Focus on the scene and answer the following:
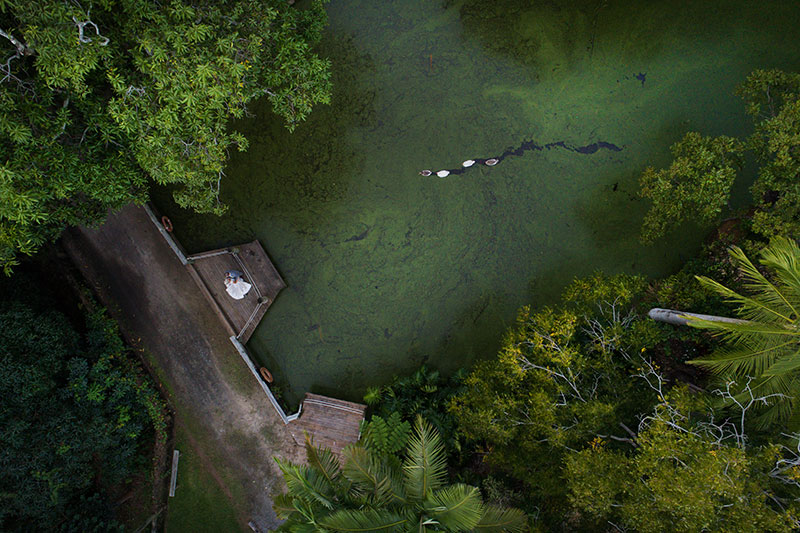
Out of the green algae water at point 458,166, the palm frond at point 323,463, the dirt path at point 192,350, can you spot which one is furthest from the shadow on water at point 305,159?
the palm frond at point 323,463

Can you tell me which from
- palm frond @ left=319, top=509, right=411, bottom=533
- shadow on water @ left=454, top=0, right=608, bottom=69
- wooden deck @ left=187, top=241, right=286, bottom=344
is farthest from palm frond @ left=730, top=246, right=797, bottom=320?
wooden deck @ left=187, top=241, right=286, bottom=344

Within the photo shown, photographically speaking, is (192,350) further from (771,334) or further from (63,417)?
(771,334)

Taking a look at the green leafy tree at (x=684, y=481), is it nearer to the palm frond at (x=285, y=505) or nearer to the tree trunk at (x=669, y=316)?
the tree trunk at (x=669, y=316)

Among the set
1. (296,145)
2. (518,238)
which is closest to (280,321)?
(296,145)

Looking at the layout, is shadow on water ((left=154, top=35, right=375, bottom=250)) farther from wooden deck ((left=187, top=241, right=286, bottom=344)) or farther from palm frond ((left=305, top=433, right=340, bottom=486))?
palm frond ((left=305, top=433, right=340, bottom=486))

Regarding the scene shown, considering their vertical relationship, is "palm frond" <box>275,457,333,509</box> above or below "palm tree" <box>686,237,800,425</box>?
above

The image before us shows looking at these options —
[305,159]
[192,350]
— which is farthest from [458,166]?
[192,350]

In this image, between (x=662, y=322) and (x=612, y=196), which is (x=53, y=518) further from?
(x=612, y=196)
